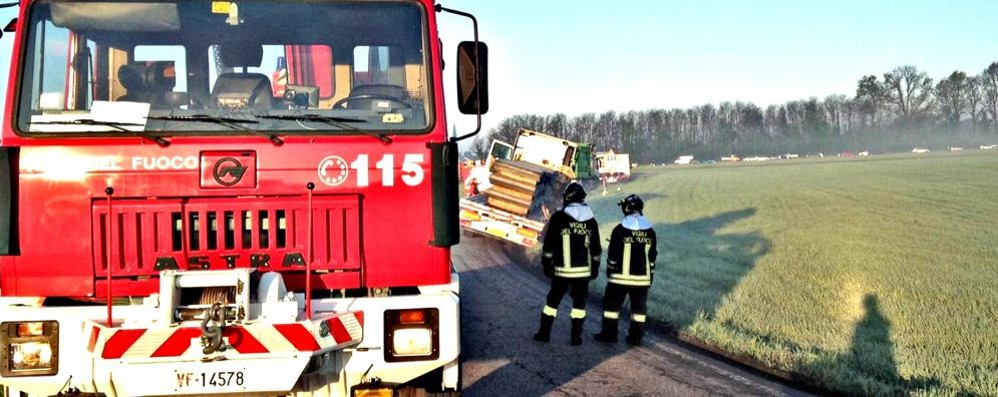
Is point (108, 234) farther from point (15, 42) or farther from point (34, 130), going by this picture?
point (15, 42)

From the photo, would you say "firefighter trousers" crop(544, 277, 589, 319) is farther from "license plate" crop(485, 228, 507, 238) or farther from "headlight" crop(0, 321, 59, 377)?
"license plate" crop(485, 228, 507, 238)

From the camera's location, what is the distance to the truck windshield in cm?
486

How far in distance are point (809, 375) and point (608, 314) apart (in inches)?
88.0

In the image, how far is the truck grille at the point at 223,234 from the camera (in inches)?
187

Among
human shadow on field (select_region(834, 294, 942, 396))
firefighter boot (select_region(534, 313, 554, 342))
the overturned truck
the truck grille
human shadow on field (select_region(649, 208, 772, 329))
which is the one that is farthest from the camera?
the overturned truck

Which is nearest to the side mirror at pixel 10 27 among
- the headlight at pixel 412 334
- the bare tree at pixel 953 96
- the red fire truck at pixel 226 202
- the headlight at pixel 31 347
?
the red fire truck at pixel 226 202

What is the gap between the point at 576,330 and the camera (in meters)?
8.98

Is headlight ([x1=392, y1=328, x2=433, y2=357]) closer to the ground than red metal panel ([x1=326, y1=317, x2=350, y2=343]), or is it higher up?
closer to the ground

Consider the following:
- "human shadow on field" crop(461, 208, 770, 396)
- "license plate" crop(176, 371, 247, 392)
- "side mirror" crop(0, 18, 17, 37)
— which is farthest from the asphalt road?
"side mirror" crop(0, 18, 17, 37)

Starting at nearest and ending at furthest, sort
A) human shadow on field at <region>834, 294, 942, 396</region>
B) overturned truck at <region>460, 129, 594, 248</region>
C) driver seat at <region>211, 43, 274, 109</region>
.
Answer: driver seat at <region>211, 43, 274, 109</region>
human shadow on field at <region>834, 294, 942, 396</region>
overturned truck at <region>460, 129, 594, 248</region>

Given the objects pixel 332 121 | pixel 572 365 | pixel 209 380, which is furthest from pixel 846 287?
pixel 209 380

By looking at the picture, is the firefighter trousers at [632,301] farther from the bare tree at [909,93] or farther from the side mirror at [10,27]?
the bare tree at [909,93]

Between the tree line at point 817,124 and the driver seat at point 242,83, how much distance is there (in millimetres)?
67190

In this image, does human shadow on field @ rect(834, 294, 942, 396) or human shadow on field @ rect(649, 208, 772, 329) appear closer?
human shadow on field @ rect(834, 294, 942, 396)
